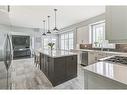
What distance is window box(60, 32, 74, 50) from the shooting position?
864 centimetres

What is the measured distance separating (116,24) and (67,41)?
787cm

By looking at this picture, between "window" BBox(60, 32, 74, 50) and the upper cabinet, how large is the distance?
6839mm

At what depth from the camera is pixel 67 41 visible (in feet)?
30.5

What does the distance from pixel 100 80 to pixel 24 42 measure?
830 cm

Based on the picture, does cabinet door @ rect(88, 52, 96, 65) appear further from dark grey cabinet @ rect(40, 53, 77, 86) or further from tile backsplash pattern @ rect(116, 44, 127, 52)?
dark grey cabinet @ rect(40, 53, 77, 86)

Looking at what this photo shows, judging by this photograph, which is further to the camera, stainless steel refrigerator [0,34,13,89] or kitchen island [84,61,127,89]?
stainless steel refrigerator [0,34,13,89]

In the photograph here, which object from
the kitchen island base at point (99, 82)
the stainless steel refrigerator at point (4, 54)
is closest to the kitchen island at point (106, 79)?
the kitchen island base at point (99, 82)

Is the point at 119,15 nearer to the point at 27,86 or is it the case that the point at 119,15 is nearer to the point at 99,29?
the point at 27,86

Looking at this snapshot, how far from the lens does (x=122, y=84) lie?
3.40 feet

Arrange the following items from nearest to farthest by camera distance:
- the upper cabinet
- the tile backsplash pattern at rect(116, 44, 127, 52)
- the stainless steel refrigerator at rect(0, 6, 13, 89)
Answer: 1. the upper cabinet
2. the stainless steel refrigerator at rect(0, 6, 13, 89)
3. the tile backsplash pattern at rect(116, 44, 127, 52)

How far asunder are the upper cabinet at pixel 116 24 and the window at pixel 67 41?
6839mm

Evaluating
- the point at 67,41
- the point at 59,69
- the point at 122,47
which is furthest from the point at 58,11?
the point at 67,41

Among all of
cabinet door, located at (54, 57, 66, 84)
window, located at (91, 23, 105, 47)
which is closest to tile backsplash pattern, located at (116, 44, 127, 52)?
window, located at (91, 23, 105, 47)
